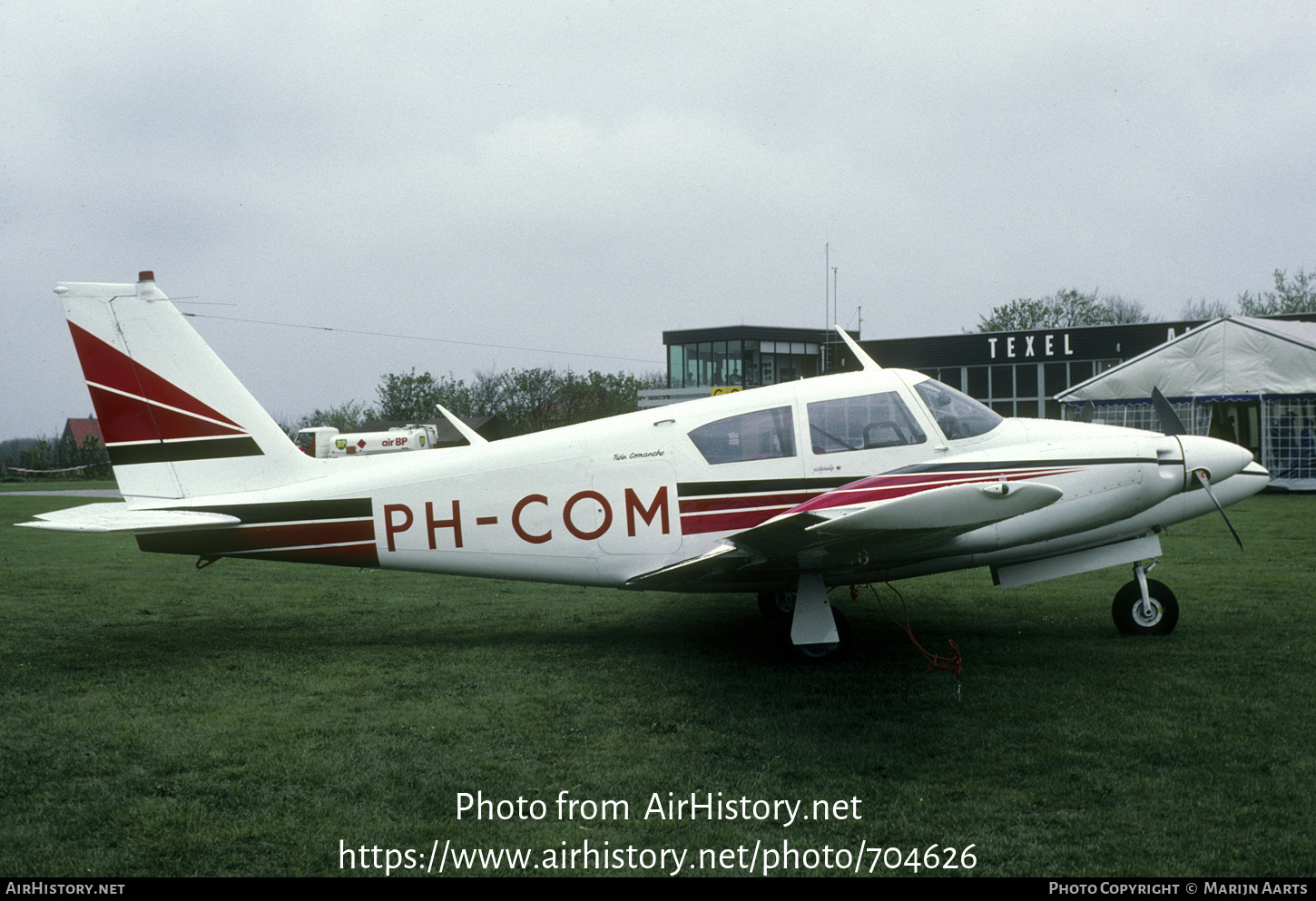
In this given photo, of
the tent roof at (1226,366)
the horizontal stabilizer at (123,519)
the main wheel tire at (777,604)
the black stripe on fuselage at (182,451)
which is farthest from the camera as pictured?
the tent roof at (1226,366)

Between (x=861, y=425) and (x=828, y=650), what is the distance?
175 centimetres

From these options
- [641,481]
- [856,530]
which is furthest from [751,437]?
[856,530]

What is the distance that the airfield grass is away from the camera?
3941 mm

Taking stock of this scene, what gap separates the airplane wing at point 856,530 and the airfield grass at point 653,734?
2.71 ft

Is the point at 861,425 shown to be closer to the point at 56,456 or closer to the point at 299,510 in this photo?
the point at 299,510

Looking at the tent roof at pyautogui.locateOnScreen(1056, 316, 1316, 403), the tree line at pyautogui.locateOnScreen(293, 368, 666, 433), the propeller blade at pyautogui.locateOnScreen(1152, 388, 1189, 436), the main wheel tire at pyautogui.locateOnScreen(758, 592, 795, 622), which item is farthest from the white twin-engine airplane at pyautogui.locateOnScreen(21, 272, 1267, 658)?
the tree line at pyautogui.locateOnScreen(293, 368, 666, 433)

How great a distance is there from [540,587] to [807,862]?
7.54m

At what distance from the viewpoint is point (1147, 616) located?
7.40 metres

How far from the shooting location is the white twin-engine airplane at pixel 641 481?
659 cm

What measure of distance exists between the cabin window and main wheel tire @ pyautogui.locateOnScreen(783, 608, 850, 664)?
1.29 m

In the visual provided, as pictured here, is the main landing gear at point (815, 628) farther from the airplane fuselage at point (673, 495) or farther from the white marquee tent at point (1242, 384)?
the white marquee tent at point (1242, 384)

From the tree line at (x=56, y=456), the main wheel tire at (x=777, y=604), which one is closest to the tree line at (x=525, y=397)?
the tree line at (x=56, y=456)

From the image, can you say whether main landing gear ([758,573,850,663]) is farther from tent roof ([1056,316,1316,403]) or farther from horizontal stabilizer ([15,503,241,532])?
tent roof ([1056,316,1316,403])
